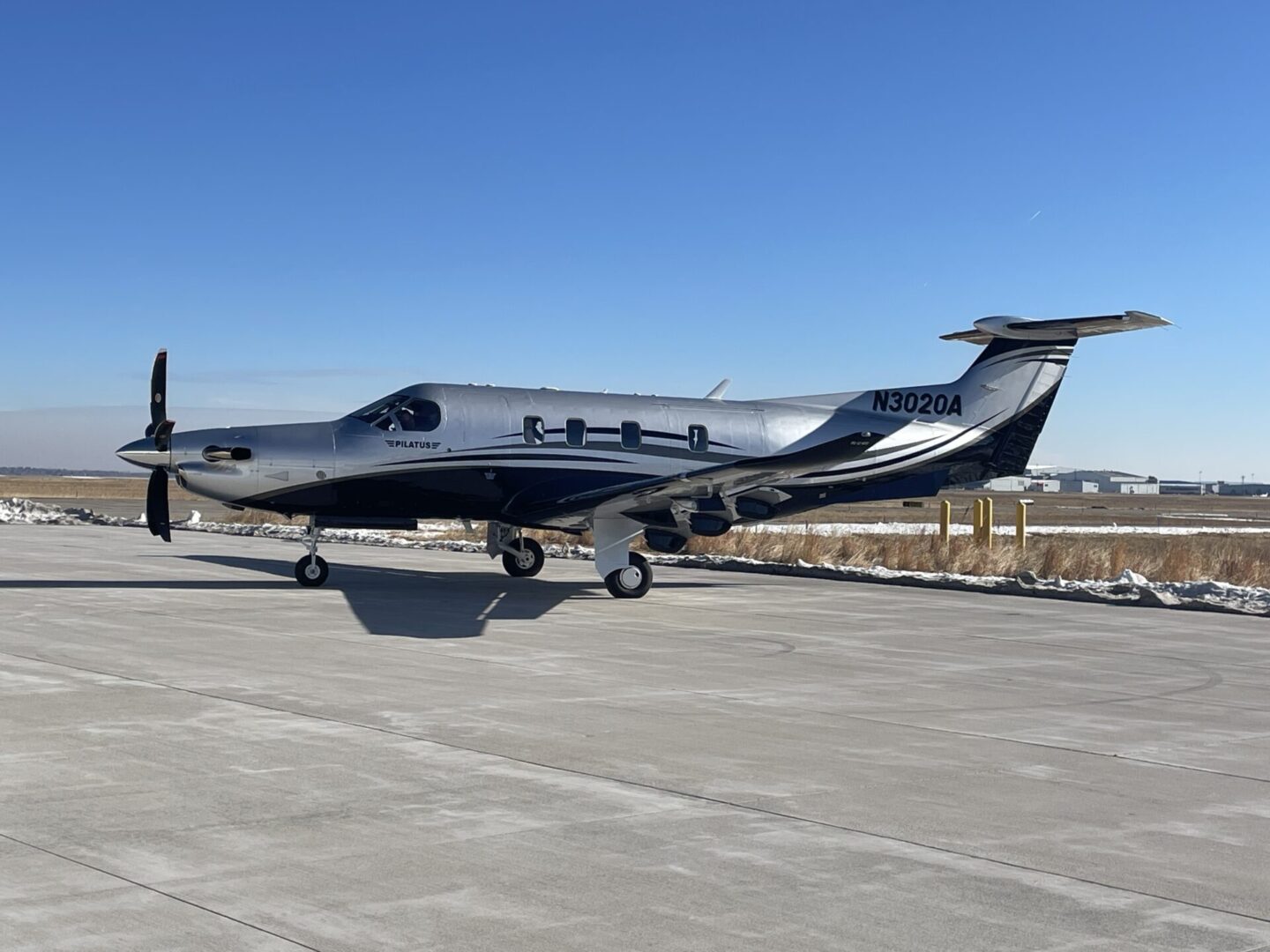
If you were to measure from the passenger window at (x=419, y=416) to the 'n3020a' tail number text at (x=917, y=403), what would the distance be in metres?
8.36

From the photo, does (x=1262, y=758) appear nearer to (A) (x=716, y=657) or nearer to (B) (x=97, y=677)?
(A) (x=716, y=657)

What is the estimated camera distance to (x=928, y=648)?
1470cm

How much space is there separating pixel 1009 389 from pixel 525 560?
30.9 feet

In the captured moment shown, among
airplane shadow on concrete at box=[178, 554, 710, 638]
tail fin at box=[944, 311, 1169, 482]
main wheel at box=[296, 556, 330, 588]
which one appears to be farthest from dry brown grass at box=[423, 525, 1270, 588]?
main wheel at box=[296, 556, 330, 588]

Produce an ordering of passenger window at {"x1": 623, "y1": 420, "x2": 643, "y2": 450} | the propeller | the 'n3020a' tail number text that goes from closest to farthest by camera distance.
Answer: the propeller, passenger window at {"x1": 623, "y1": 420, "x2": 643, "y2": 450}, the 'n3020a' tail number text

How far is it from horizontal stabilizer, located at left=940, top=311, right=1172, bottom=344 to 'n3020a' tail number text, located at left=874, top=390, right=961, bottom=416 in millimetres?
1482

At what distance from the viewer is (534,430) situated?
21359 millimetres

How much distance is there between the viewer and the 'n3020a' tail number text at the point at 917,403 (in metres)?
24.4

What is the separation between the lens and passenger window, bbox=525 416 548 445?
21281 millimetres

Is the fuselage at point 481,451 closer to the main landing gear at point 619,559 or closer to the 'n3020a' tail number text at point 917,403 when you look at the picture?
the main landing gear at point 619,559

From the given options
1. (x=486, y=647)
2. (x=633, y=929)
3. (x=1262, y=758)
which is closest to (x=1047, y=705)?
(x=1262, y=758)

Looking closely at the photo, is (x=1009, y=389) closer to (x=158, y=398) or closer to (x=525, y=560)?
(x=525, y=560)

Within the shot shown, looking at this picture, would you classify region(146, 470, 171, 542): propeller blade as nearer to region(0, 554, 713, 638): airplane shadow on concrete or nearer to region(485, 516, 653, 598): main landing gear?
region(0, 554, 713, 638): airplane shadow on concrete

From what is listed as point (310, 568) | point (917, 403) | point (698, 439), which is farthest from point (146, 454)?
point (917, 403)
